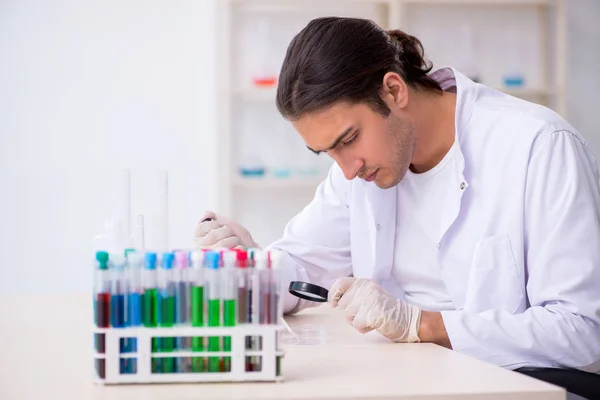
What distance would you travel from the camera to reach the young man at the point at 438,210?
5.09 ft

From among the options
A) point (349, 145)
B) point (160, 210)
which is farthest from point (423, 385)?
point (160, 210)

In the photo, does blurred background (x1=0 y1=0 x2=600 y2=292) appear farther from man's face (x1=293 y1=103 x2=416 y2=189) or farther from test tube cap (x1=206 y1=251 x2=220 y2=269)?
test tube cap (x1=206 y1=251 x2=220 y2=269)

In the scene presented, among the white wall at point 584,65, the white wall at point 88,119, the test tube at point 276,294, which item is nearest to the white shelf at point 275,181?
the white wall at point 88,119

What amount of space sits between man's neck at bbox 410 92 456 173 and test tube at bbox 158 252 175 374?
920mm

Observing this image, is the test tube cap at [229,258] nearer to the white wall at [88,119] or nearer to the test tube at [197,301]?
the test tube at [197,301]

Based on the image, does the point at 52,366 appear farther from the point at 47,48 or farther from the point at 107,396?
the point at 47,48

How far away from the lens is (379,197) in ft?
6.54

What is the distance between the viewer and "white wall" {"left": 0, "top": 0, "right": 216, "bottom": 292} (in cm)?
390

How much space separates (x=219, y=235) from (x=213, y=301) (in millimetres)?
732

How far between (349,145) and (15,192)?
2.59m

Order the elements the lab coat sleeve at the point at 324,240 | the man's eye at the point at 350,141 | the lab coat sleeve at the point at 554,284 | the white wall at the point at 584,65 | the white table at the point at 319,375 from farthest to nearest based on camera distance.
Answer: the white wall at the point at 584,65, the lab coat sleeve at the point at 324,240, the man's eye at the point at 350,141, the lab coat sleeve at the point at 554,284, the white table at the point at 319,375

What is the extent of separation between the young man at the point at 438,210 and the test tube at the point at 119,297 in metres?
0.53

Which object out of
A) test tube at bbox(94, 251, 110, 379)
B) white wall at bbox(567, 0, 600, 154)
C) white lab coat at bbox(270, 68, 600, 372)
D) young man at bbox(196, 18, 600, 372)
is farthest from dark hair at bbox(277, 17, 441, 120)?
white wall at bbox(567, 0, 600, 154)

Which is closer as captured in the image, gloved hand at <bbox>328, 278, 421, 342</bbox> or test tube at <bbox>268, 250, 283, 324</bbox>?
test tube at <bbox>268, 250, 283, 324</bbox>
